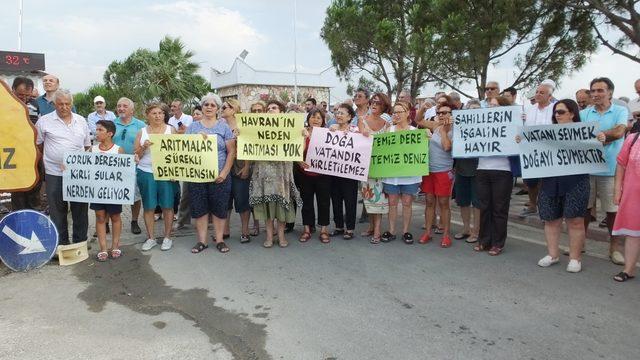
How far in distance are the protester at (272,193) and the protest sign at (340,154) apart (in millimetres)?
395

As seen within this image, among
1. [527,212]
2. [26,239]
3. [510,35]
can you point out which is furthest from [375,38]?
[26,239]

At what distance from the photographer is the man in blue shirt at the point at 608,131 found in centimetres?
509

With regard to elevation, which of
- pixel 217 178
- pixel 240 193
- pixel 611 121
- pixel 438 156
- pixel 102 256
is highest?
pixel 611 121

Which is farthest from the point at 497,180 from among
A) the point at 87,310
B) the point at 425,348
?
the point at 87,310

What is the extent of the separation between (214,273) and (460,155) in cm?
322

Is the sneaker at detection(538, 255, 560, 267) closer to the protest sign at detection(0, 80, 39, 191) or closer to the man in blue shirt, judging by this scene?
the man in blue shirt

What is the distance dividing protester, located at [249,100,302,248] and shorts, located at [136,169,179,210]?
1027mm

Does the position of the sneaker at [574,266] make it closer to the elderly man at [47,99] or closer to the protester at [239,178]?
the protester at [239,178]

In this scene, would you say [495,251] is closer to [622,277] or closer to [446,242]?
[446,242]

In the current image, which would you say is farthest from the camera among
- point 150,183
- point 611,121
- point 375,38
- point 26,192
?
point 375,38

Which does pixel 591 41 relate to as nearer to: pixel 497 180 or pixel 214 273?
pixel 497 180

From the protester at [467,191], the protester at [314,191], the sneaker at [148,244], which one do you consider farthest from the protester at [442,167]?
the sneaker at [148,244]

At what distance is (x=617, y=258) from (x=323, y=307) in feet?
11.3

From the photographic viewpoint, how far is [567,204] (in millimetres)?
5031
